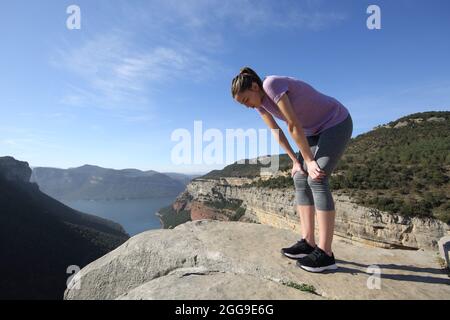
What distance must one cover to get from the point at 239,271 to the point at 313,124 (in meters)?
1.98

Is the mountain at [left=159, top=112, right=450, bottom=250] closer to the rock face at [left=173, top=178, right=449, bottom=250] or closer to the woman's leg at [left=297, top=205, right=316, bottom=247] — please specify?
the rock face at [left=173, top=178, right=449, bottom=250]

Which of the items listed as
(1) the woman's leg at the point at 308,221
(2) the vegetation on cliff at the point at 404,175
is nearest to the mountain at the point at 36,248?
(2) the vegetation on cliff at the point at 404,175

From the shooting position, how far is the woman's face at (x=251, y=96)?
333cm

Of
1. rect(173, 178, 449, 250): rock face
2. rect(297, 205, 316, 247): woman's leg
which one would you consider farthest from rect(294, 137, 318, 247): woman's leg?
rect(173, 178, 449, 250): rock face

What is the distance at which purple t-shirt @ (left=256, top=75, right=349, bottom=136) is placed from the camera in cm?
323

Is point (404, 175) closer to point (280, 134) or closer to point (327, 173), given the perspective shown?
point (280, 134)

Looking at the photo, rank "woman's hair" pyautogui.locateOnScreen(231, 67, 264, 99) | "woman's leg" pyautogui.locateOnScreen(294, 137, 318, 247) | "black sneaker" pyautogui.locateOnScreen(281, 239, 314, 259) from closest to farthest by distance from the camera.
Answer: "woman's hair" pyautogui.locateOnScreen(231, 67, 264, 99)
"woman's leg" pyautogui.locateOnScreen(294, 137, 318, 247)
"black sneaker" pyautogui.locateOnScreen(281, 239, 314, 259)

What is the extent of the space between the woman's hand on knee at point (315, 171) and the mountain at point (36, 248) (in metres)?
44.3

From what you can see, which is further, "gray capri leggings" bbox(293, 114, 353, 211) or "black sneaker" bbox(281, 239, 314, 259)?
"black sneaker" bbox(281, 239, 314, 259)

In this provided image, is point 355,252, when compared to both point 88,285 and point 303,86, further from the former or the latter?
point 88,285

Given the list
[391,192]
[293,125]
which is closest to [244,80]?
[293,125]

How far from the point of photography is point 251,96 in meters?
3.35

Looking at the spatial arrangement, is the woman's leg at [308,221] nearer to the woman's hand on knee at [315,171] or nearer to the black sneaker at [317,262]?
the black sneaker at [317,262]
